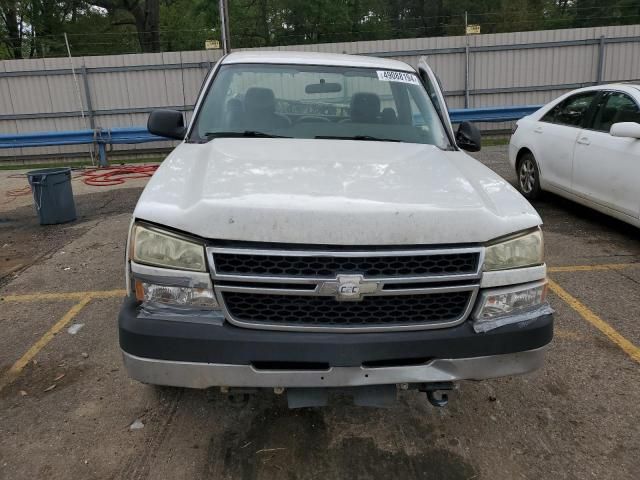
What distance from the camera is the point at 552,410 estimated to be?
10.1ft

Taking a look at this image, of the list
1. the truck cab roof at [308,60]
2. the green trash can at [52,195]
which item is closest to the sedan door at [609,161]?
the truck cab roof at [308,60]

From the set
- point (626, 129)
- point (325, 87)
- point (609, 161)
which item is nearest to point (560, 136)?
point (609, 161)

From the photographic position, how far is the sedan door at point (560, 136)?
6.53m

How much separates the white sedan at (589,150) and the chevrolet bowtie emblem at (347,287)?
4372 mm

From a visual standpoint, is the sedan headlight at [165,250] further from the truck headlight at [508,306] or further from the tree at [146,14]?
the tree at [146,14]

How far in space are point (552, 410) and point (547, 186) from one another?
4.67m

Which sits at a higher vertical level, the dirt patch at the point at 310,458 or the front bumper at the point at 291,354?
the front bumper at the point at 291,354

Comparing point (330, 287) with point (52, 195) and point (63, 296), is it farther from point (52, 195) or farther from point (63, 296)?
point (52, 195)

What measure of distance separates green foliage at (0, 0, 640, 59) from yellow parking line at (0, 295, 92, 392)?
25.7m

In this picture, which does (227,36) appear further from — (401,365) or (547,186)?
(401,365)

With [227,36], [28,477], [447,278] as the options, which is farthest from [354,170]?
[227,36]

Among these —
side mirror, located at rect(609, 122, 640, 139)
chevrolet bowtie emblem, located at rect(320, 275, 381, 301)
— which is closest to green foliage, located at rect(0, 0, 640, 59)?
side mirror, located at rect(609, 122, 640, 139)

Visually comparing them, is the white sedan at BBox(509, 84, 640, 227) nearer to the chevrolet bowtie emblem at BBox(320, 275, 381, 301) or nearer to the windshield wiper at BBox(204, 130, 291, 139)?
the windshield wiper at BBox(204, 130, 291, 139)

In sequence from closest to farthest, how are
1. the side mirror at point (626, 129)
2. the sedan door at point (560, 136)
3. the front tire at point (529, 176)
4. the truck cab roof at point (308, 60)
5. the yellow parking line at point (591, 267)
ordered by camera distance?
the truck cab roof at point (308, 60) < the yellow parking line at point (591, 267) < the side mirror at point (626, 129) < the sedan door at point (560, 136) < the front tire at point (529, 176)
